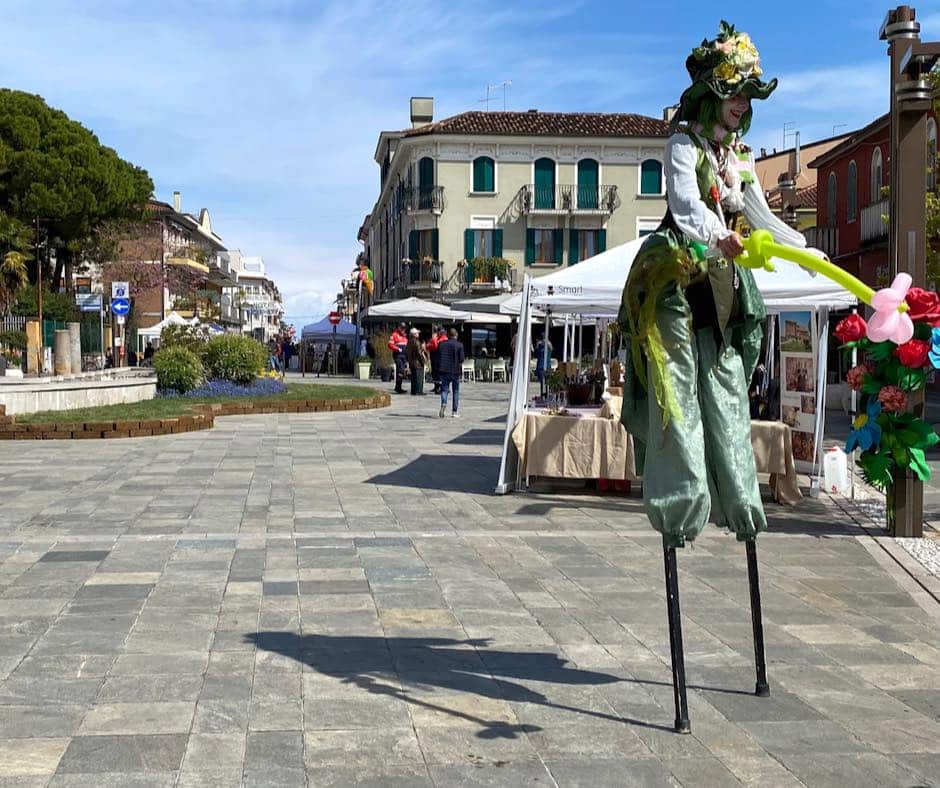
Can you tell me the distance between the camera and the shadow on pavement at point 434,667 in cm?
427

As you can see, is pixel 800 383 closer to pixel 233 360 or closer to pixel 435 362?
pixel 435 362

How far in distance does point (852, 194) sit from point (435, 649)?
107ft

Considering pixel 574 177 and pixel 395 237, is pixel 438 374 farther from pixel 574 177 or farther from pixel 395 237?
pixel 395 237

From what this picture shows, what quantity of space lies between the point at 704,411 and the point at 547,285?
257 inches

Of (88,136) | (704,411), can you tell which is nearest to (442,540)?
(704,411)

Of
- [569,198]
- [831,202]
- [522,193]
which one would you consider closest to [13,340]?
[522,193]

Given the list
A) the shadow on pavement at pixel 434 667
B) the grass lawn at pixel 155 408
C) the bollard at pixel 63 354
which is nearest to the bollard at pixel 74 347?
the bollard at pixel 63 354

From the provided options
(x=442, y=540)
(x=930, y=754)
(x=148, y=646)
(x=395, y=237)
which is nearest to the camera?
(x=930, y=754)

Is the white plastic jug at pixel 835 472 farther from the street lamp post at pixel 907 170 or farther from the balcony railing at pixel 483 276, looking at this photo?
the balcony railing at pixel 483 276

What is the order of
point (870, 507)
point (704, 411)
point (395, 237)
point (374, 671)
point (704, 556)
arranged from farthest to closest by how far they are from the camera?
1. point (395, 237)
2. point (870, 507)
3. point (704, 556)
4. point (374, 671)
5. point (704, 411)

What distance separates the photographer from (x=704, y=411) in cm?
→ 405

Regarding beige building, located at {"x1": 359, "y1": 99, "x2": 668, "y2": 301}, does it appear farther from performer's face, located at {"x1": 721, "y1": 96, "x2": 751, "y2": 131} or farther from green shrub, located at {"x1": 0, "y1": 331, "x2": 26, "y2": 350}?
performer's face, located at {"x1": 721, "y1": 96, "x2": 751, "y2": 131}

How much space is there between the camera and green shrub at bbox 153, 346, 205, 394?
22.3 metres

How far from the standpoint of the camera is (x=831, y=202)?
3656cm
